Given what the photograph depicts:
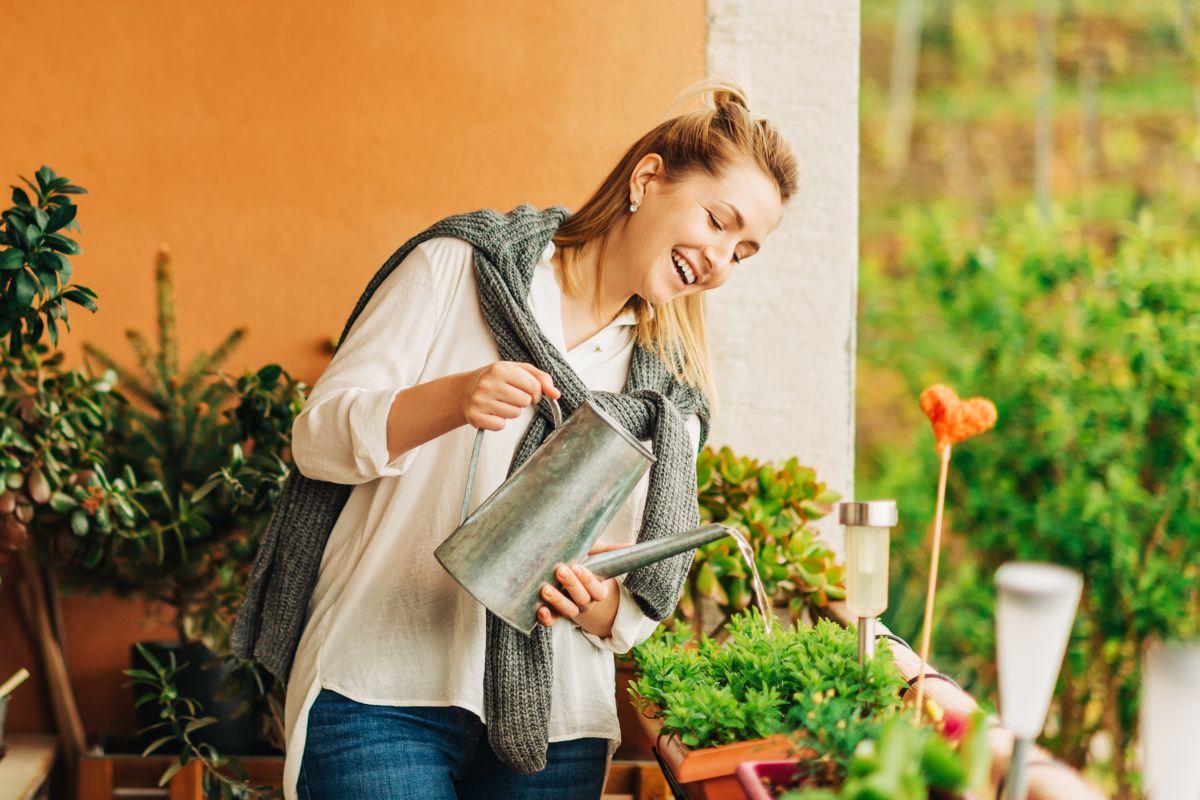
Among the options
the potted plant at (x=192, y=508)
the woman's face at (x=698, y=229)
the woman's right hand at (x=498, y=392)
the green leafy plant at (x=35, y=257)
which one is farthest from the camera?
the potted plant at (x=192, y=508)

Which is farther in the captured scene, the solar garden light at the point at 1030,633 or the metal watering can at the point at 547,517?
the metal watering can at the point at 547,517

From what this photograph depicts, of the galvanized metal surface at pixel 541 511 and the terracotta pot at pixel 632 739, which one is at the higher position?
the galvanized metal surface at pixel 541 511

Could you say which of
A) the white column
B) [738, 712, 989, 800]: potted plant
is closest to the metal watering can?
[738, 712, 989, 800]: potted plant

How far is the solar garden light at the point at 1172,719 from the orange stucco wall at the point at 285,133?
67.4 inches

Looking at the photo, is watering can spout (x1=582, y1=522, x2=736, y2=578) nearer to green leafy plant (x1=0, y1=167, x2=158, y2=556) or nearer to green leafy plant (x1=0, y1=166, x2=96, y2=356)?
green leafy plant (x1=0, y1=166, x2=96, y2=356)

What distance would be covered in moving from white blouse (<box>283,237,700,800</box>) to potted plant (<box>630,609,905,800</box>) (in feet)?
0.65

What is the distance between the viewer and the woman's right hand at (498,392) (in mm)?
1252

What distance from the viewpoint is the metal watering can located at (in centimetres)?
131

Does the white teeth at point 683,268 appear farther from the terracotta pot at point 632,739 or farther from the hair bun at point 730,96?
the terracotta pot at point 632,739

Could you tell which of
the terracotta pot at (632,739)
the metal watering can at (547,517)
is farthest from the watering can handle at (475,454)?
the terracotta pot at (632,739)

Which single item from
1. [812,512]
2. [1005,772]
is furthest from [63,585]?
[1005,772]

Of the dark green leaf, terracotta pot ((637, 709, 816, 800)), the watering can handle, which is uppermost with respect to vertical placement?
the dark green leaf

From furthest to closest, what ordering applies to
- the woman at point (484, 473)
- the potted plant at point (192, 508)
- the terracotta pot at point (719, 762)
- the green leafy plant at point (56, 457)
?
1. the potted plant at point (192, 508)
2. the green leafy plant at point (56, 457)
3. the woman at point (484, 473)
4. the terracotta pot at point (719, 762)

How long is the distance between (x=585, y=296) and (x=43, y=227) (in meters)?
0.84
